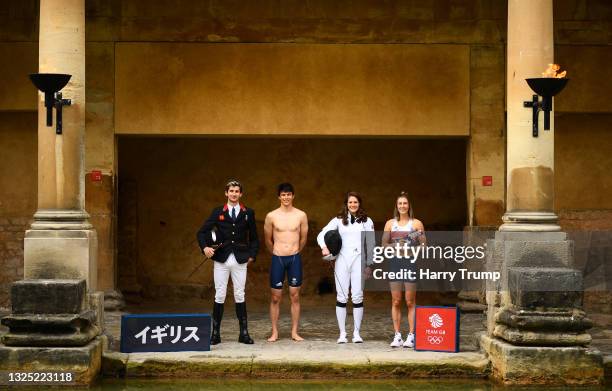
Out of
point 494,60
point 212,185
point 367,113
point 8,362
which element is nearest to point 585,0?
point 494,60

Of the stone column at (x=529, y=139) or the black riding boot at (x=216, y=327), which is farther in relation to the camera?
the black riding boot at (x=216, y=327)

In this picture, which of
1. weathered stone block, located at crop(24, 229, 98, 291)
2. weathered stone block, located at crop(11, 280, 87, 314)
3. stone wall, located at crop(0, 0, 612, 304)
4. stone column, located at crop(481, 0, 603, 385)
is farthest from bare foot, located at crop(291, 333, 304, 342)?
stone wall, located at crop(0, 0, 612, 304)

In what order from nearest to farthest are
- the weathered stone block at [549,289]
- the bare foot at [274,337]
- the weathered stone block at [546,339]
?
1. the weathered stone block at [546,339]
2. the weathered stone block at [549,289]
3. the bare foot at [274,337]

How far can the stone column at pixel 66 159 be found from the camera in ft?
31.8

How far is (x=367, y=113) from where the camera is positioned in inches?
524

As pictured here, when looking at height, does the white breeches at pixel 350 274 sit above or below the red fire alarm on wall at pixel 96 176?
below

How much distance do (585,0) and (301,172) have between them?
5263 millimetres

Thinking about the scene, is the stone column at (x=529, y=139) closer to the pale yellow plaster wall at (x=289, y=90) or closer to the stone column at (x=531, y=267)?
the stone column at (x=531, y=267)

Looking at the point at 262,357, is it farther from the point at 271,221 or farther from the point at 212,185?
the point at 212,185

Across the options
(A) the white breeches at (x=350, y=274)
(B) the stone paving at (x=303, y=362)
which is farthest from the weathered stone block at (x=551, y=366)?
(A) the white breeches at (x=350, y=274)

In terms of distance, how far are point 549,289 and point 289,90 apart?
5.34 metres

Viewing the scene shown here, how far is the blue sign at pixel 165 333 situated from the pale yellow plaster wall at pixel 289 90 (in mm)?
4064

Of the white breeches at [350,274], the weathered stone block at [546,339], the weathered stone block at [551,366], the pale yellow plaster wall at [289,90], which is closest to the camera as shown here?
the weathered stone block at [551,366]

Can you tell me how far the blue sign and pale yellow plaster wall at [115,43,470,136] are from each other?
160 inches
